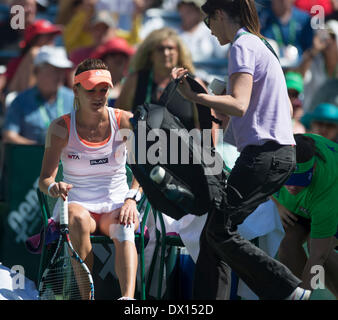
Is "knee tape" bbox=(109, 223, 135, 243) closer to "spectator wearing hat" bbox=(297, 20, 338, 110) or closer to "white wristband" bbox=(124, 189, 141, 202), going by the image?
"white wristband" bbox=(124, 189, 141, 202)

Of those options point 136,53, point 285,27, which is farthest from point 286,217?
point 285,27

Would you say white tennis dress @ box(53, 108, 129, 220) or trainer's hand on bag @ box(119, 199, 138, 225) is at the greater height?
white tennis dress @ box(53, 108, 129, 220)

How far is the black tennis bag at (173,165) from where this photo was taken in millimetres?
3541

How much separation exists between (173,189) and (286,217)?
3.75 ft

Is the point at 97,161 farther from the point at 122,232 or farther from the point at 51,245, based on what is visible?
the point at 51,245

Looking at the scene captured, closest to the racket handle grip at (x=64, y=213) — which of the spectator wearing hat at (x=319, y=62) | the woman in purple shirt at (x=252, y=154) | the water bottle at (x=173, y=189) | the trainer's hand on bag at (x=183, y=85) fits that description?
the water bottle at (x=173, y=189)

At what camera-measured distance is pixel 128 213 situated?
4.00m

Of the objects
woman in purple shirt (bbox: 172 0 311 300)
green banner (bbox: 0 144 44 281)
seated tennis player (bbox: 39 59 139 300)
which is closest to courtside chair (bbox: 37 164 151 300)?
seated tennis player (bbox: 39 59 139 300)

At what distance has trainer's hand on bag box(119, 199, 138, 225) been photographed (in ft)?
13.1

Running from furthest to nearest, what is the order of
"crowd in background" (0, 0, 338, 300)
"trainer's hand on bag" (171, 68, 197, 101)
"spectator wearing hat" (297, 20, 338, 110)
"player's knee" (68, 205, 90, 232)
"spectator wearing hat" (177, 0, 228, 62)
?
→ "spectator wearing hat" (177, 0, 228, 62)
"spectator wearing hat" (297, 20, 338, 110)
"crowd in background" (0, 0, 338, 300)
"player's knee" (68, 205, 90, 232)
"trainer's hand on bag" (171, 68, 197, 101)

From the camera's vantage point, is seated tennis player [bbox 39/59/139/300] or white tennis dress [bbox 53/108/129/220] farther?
white tennis dress [bbox 53/108/129/220]

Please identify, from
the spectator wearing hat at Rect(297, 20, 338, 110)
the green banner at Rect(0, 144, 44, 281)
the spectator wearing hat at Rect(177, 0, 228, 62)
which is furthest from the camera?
the spectator wearing hat at Rect(177, 0, 228, 62)

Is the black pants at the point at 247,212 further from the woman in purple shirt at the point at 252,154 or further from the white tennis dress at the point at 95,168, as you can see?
the white tennis dress at the point at 95,168
